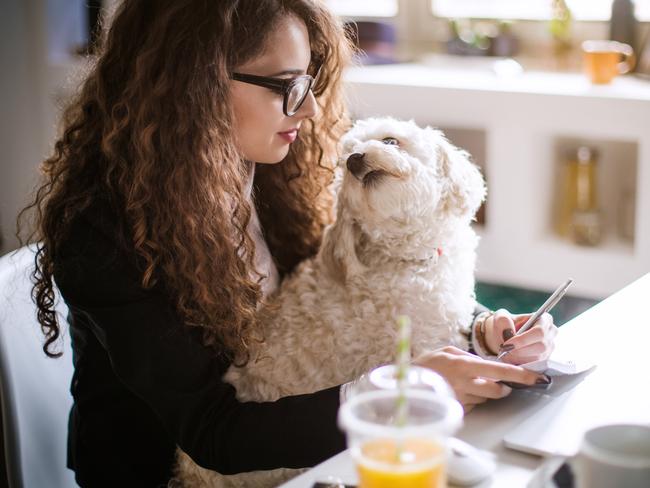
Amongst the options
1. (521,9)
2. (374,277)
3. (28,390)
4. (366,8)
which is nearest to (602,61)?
(521,9)

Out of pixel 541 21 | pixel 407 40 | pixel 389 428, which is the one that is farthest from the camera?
pixel 407 40

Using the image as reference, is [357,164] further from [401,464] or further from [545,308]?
[401,464]

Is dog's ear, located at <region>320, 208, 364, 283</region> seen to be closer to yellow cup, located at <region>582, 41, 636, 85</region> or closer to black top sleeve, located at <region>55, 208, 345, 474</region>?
black top sleeve, located at <region>55, 208, 345, 474</region>

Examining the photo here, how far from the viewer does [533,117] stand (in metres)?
2.68

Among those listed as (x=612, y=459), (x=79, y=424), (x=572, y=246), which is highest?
(x=612, y=459)

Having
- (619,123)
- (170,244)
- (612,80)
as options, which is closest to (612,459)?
(170,244)

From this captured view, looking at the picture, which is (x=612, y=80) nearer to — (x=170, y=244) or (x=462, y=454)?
(x=170, y=244)

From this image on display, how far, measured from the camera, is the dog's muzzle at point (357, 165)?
1.37 metres

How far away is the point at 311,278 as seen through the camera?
1.46 m

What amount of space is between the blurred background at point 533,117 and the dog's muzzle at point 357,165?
113 centimetres

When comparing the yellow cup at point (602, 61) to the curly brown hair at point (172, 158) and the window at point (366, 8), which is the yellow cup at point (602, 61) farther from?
the curly brown hair at point (172, 158)

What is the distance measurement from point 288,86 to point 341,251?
0.97 ft

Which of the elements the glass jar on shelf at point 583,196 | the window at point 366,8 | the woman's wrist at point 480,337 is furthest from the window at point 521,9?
the woman's wrist at point 480,337

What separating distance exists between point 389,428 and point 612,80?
228cm
